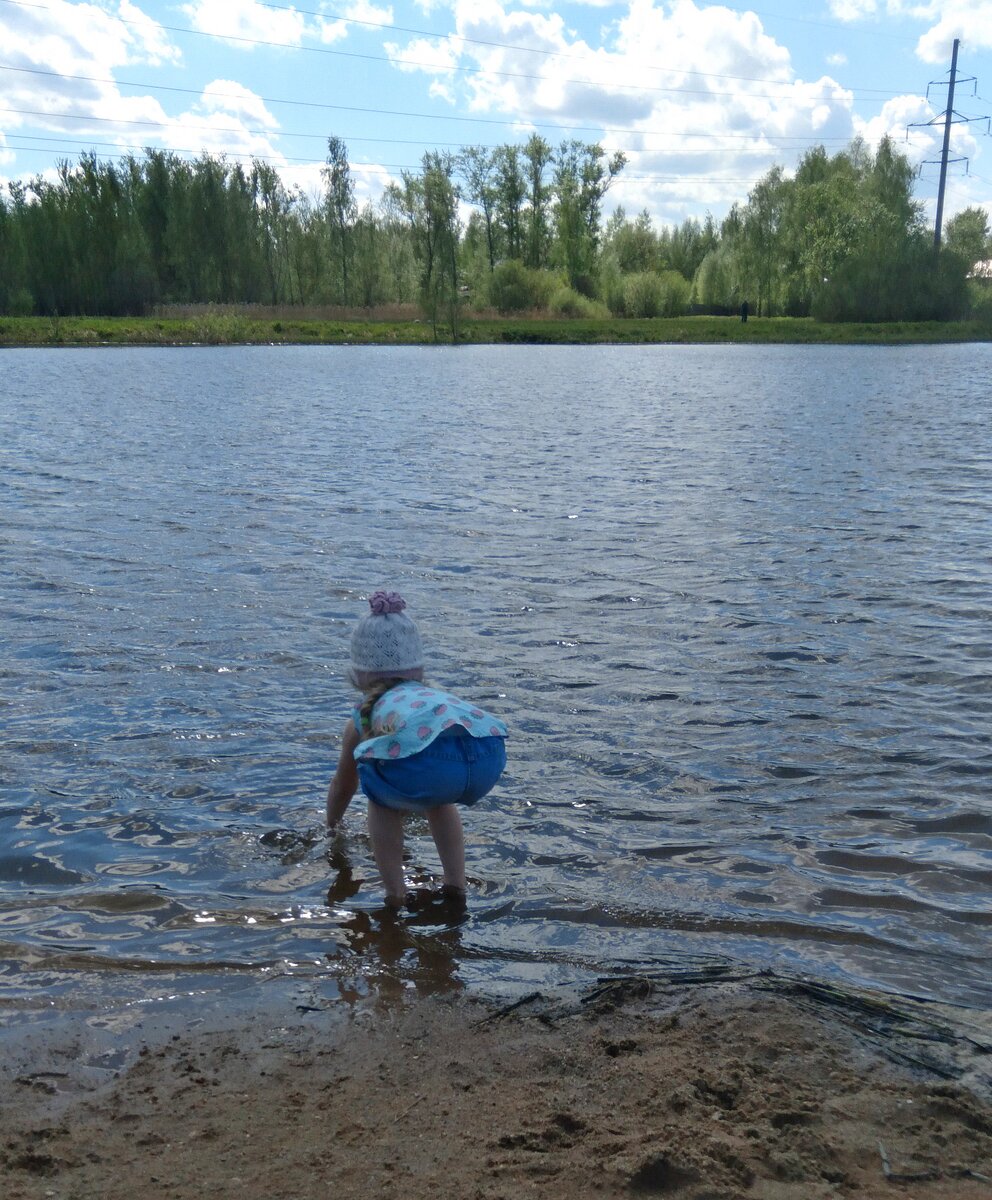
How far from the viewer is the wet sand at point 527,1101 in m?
3.00

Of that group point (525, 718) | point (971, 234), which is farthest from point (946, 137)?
point (525, 718)

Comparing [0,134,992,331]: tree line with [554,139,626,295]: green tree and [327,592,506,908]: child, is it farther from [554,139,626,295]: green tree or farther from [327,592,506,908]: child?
[327,592,506,908]: child

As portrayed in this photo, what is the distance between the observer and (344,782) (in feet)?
18.1

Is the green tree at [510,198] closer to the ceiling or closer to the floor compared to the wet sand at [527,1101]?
closer to the ceiling

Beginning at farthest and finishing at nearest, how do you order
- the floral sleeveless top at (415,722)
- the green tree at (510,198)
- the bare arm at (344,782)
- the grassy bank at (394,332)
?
the green tree at (510,198)
the grassy bank at (394,332)
the bare arm at (344,782)
the floral sleeveless top at (415,722)

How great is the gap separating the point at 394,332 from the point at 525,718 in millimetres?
71977

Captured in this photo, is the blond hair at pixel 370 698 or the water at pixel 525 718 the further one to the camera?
the blond hair at pixel 370 698

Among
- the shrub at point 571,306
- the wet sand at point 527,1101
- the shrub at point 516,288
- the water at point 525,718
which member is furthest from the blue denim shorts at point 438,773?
the shrub at point 516,288

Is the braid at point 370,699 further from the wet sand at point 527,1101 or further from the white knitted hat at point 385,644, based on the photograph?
the wet sand at point 527,1101

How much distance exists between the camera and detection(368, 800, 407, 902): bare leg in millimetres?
4906

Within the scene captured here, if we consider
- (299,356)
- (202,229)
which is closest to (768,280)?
(202,229)

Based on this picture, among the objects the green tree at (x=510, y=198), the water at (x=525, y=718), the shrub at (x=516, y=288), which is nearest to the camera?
the water at (x=525, y=718)

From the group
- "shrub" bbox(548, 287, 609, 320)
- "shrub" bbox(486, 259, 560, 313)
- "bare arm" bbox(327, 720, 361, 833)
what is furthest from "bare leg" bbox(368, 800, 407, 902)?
"shrub" bbox(486, 259, 560, 313)

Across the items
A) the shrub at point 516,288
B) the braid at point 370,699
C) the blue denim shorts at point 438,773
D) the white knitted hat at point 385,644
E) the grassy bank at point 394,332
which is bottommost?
the grassy bank at point 394,332
